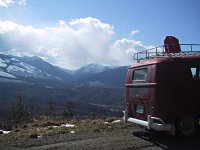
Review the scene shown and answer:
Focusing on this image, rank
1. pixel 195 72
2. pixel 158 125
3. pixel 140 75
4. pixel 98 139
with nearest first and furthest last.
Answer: pixel 158 125 < pixel 195 72 < pixel 98 139 < pixel 140 75

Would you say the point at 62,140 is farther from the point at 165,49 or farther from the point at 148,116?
the point at 165,49

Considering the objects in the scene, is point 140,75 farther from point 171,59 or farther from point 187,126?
point 187,126

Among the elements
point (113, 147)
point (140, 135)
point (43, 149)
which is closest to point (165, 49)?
point (140, 135)

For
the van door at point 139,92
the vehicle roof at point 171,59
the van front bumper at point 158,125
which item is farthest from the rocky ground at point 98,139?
the vehicle roof at point 171,59

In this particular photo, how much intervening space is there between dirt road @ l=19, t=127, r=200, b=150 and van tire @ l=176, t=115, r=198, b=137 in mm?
218

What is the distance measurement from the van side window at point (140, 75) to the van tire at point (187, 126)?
1.81m

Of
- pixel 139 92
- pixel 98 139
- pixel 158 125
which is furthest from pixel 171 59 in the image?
pixel 98 139

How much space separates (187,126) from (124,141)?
6.95 feet

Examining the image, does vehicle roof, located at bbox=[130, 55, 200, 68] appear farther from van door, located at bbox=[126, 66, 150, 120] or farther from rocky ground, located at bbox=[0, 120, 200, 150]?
rocky ground, located at bbox=[0, 120, 200, 150]

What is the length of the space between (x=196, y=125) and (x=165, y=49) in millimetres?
3094

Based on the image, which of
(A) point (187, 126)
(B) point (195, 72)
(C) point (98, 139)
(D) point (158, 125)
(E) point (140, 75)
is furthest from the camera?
(E) point (140, 75)

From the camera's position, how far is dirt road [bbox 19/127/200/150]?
10539 millimetres

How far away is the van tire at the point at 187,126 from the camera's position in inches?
444

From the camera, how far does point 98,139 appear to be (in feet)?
38.8
